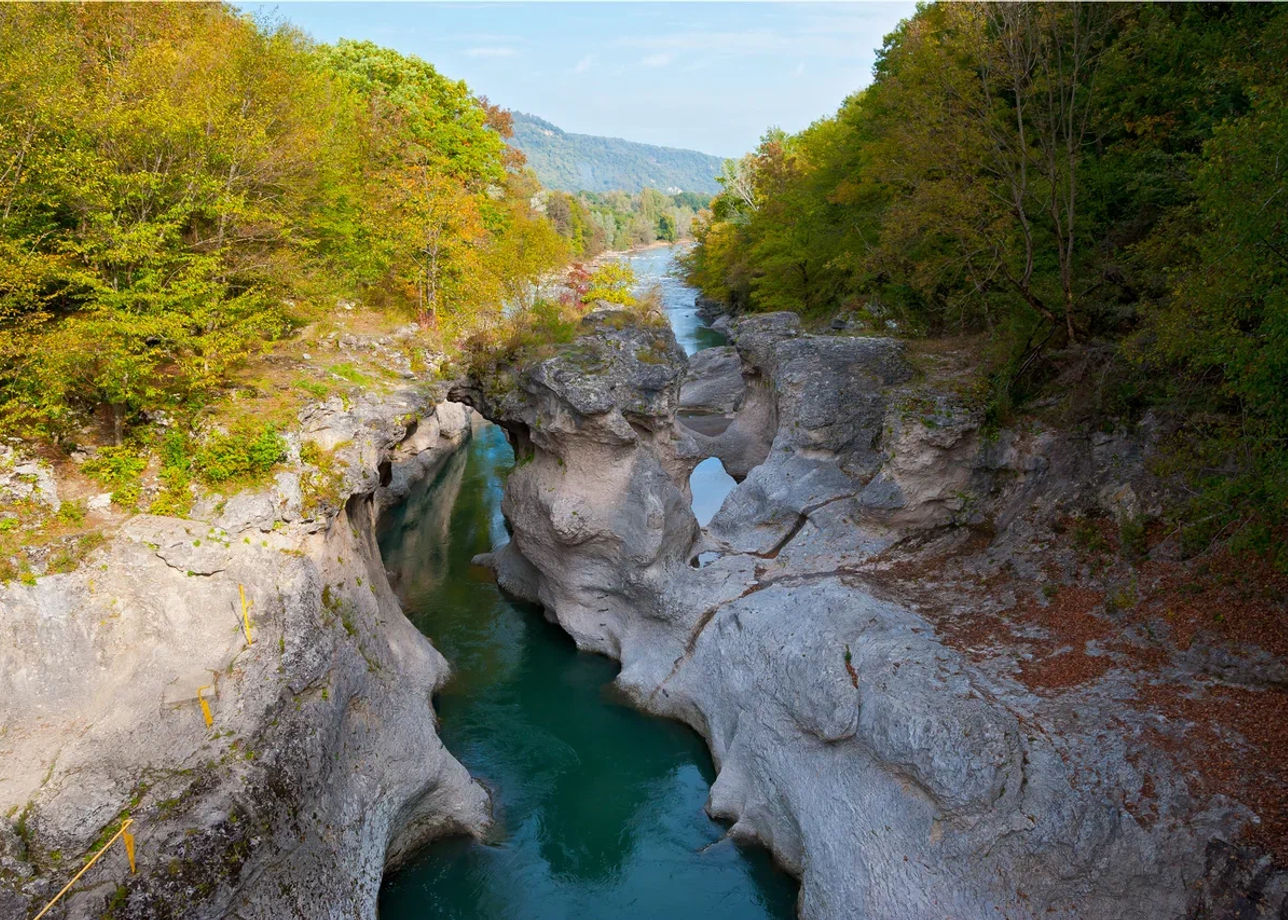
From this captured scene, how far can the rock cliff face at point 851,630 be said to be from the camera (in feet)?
36.5

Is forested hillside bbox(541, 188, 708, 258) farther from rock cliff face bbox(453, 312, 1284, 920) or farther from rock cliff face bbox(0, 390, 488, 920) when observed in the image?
rock cliff face bbox(0, 390, 488, 920)

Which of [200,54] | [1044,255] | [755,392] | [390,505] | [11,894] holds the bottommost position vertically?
[390,505]

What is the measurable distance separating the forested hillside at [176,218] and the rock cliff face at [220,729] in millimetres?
2731

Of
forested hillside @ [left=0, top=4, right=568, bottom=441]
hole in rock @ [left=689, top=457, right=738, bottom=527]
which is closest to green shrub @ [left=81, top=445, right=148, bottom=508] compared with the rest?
forested hillside @ [left=0, top=4, right=568, bottom=441]

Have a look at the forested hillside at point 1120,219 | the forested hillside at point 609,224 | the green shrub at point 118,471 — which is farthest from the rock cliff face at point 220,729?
the forested hillside at point 609,224

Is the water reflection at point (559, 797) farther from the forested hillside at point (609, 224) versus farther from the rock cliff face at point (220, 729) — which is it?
the forested hillside at point (609, 224)

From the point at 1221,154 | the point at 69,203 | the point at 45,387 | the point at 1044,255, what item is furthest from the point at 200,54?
the point at 1044,255

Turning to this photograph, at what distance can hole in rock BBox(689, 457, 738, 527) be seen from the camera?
30.7 m

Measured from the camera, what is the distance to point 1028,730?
1210 centimetres

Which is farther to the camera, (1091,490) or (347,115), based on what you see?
(347,115)

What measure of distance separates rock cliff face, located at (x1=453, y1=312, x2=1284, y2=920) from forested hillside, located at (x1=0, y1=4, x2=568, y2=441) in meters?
4.75

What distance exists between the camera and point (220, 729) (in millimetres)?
11367

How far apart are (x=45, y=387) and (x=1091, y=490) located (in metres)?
19.4

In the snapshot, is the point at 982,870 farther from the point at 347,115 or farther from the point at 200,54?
the point at 347,115
